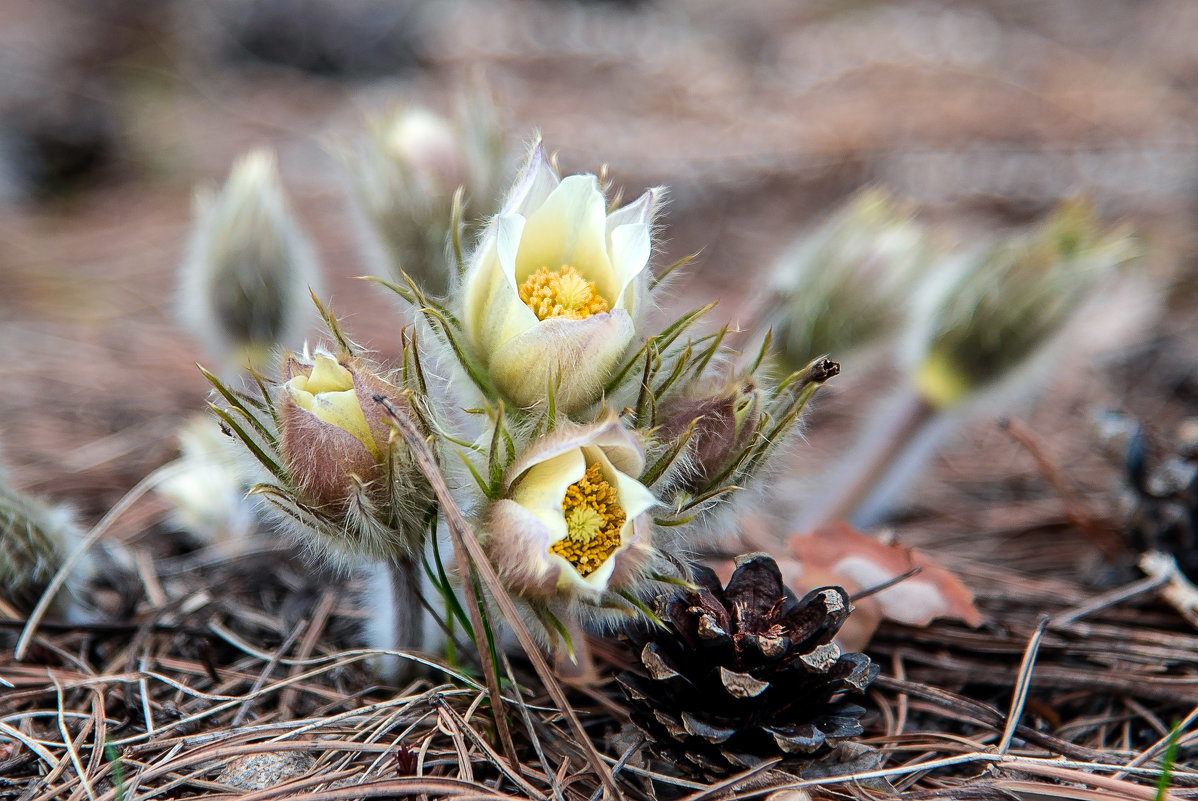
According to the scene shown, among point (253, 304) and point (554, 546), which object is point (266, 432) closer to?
point (554, 546)

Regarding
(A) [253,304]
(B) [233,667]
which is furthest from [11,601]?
(A) [253,304]

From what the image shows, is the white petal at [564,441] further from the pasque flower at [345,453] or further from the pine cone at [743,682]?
the pine cone at [743,682]

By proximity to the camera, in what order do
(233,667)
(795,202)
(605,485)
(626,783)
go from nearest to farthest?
1. (605,485)
2. (626,783)
3. (233,667)
4. (795,202)

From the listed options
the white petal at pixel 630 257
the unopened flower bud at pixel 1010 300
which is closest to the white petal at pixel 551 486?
the white petal at pixel 630 257

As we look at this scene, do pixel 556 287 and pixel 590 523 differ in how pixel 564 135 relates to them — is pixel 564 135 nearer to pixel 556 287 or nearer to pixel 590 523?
pixel 556 287

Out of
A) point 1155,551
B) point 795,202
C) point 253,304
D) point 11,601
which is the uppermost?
point 795,202

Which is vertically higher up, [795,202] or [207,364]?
[795,202]

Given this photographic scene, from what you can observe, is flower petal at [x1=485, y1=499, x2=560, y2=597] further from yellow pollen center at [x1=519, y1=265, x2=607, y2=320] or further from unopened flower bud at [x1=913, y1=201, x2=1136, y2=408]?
unopened flower bud at [x1=913, y1=201, x2=1136, y2=408]

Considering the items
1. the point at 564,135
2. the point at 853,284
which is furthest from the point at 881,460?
the point at 564,135
